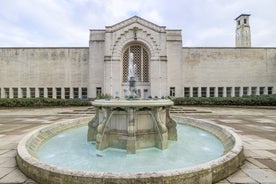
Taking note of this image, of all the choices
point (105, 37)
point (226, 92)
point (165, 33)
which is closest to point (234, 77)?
point (226, 92)

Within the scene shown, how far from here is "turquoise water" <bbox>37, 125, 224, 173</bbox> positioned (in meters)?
4.14

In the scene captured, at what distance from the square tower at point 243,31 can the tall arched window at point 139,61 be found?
3590 centimetres

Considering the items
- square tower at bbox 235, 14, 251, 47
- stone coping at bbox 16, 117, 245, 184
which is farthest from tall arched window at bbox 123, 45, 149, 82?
square tower at bbox 235, 14, 251, 47

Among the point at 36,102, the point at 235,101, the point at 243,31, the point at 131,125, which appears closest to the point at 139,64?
the point at 235,101

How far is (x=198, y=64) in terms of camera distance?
2956 cm

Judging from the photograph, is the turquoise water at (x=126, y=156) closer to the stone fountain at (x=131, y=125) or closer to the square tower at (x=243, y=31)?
the stone fountain at (x=131, y=125)

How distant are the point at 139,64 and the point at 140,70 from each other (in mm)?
1037

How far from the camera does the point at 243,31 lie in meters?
46.7

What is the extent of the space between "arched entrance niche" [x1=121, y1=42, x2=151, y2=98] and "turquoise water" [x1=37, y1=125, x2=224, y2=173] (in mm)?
20290

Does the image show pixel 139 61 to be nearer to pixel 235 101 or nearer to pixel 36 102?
pixel 235 101

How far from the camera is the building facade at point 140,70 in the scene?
28.1m

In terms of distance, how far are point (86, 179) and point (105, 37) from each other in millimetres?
25593

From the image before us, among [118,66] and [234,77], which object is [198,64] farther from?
[118,66]

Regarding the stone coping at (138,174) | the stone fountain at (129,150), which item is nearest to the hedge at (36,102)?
the stone fountain at (129,150)
